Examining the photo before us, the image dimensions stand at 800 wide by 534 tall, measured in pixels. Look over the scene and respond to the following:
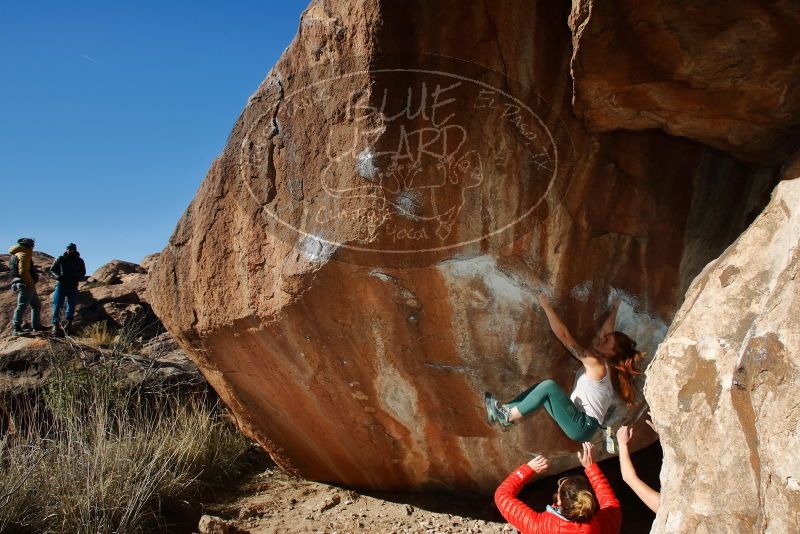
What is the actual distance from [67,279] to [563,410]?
631cm

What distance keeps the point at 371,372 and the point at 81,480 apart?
1766 mm

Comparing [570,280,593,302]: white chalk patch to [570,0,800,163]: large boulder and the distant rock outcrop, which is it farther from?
the distant rock outcrop

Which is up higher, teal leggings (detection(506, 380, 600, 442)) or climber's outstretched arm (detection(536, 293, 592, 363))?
climber's outstretched arm (detection(536, 293, 592, 363))

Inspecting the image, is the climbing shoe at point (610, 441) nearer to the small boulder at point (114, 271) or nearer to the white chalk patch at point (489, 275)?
the white chalk patch at point (489, 275)

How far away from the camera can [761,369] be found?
1.79m

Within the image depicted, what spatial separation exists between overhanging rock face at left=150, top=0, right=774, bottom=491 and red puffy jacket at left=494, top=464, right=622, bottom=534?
52 cm

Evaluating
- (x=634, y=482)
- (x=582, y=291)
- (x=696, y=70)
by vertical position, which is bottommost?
(x=634, y=482)

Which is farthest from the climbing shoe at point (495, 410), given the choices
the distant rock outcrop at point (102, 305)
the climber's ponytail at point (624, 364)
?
the distant rock outcrop at point (102, 305)

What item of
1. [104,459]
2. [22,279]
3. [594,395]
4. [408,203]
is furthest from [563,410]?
[22,279]

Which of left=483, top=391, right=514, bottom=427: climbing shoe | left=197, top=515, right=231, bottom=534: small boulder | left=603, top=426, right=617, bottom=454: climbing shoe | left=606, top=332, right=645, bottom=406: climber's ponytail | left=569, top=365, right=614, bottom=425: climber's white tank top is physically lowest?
left=197, top=515, right=231, bottom=534: small boulder

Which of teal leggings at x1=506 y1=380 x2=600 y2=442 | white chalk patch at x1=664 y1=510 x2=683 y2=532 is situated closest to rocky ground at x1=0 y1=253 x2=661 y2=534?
teal leggings at x1=506 y1=380 x2=600 y2=442

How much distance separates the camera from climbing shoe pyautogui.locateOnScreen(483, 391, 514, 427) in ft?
10.4

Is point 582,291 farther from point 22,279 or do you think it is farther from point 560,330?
point 22,279

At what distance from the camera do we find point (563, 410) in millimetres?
3027
